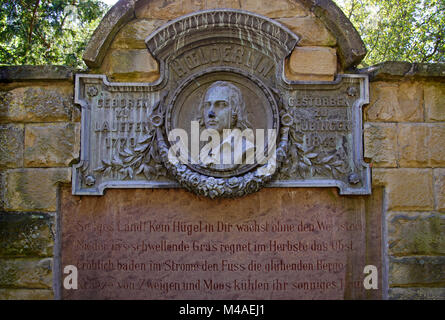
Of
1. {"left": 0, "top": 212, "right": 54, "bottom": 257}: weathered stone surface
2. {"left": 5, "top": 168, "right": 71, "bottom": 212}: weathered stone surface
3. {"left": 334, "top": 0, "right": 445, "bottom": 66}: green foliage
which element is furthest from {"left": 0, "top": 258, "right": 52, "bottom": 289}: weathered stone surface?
{"left": 334, "top": 0, "right": 445, "bottom": 66}: green foliage

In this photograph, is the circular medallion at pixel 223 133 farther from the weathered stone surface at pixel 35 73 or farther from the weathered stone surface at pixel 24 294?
the weathered stone surface at pixel 24 294

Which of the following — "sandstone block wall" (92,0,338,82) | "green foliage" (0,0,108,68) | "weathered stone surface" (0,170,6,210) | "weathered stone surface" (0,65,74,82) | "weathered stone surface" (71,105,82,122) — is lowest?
"weathered stone surface" (0,170,6,210)

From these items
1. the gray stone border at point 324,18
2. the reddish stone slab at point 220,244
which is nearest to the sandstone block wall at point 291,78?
the gray stone border at point 324,18

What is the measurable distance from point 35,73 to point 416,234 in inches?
171

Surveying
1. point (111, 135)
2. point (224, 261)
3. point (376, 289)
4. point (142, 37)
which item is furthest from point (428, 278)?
point (142, 37)

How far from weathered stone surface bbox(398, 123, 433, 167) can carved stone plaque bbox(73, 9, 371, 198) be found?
450 millimetres

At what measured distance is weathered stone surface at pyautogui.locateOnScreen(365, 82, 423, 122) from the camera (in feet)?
14.6

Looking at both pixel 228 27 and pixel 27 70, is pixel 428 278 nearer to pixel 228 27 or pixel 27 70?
pixel 228 27

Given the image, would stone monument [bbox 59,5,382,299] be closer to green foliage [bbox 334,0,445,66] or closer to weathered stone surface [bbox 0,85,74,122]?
weathered stone surface [bbox 0,85,74,122]

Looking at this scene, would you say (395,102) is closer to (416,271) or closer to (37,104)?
(416,271)

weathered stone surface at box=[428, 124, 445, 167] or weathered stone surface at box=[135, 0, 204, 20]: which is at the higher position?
weathered stone surface at box=[135, 0, 204, 20]

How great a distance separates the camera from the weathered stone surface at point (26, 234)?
429 cm

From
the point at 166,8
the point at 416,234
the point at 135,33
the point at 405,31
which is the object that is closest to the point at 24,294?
the point at 135,33

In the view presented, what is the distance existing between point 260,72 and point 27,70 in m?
2.48
